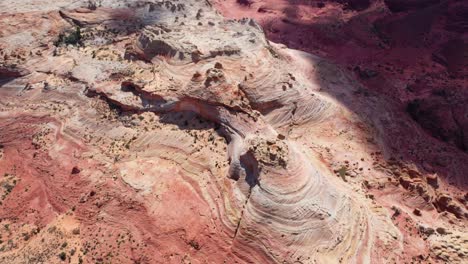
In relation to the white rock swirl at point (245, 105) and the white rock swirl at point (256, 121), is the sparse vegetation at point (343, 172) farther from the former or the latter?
the white rock swirl at point (256, 121)

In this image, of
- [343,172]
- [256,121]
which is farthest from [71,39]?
[343,172]

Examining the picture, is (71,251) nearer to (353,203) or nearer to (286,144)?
(286,144)

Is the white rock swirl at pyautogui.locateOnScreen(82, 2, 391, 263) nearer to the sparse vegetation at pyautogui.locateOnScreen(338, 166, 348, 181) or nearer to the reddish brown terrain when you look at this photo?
the reddish brown terrain

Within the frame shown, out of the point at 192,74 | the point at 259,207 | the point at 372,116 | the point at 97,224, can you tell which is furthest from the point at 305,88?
the point at 97,224

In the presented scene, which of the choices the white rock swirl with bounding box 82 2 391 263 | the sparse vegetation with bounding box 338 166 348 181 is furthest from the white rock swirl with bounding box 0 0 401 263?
the sparse vegetation with bounding box 338 166 348 181

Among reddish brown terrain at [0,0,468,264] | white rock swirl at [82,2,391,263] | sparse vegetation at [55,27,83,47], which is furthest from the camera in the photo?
sparse vegetation at [55,27,83,47]

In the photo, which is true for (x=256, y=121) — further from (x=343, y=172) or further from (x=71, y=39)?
(x=71, y=39)
